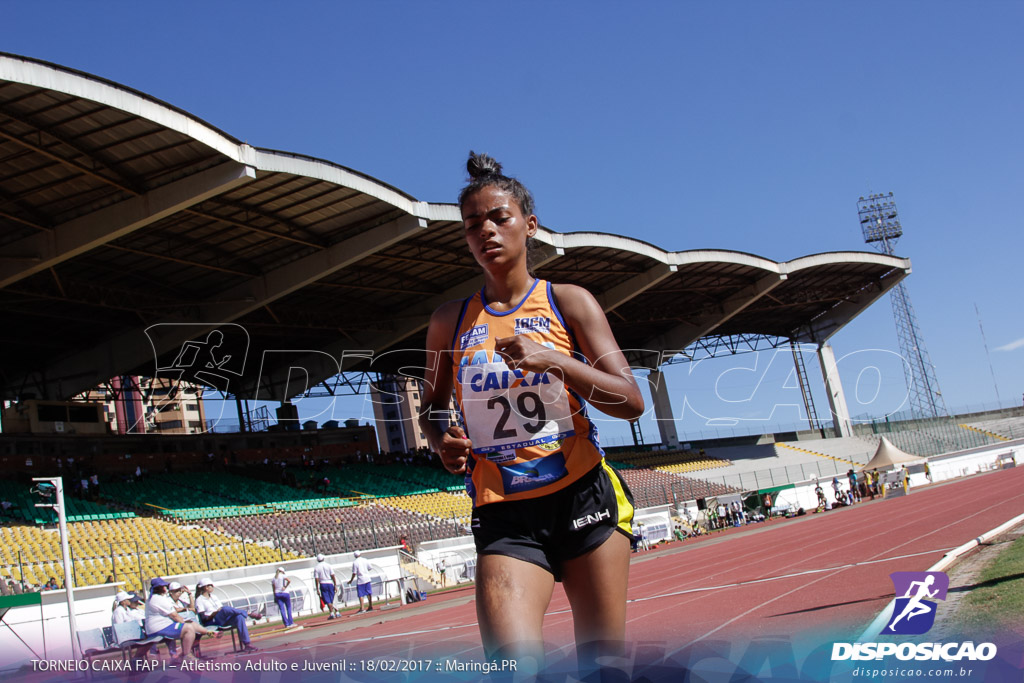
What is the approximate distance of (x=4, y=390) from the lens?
38.6 meters

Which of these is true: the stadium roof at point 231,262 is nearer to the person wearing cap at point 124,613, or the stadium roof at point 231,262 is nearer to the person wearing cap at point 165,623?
the person wearing cap at point 165,623

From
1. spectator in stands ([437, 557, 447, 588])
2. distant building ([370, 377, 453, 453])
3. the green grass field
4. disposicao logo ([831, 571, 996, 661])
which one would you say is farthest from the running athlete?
distant building ([370, 377, 453, 453])

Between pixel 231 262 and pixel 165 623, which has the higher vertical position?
pixel 231 262

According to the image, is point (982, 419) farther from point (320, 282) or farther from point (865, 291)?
point (320, 282)

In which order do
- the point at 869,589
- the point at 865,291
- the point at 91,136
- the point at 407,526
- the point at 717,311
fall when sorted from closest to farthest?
the point at 869,589 → the point at 91,136 → the point at 407,526 → the point at 717,311 → the point at 865,291

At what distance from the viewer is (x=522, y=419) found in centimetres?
258

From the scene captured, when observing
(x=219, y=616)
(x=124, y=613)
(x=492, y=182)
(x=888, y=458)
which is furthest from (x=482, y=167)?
(x=888, y=458)

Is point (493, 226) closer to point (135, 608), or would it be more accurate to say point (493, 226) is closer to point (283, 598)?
point (135, 608)

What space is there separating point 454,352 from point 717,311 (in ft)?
154

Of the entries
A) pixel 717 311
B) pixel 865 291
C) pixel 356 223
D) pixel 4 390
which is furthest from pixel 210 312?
pixel 865 291

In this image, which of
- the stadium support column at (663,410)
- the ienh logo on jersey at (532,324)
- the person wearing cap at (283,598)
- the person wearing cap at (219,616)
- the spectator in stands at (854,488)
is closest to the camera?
the ienh logo on jersey at (532,324)

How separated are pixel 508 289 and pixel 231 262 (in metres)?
28.9

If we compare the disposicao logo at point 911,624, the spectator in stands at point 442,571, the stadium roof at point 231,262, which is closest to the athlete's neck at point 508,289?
the disposicao logo at point 911,624

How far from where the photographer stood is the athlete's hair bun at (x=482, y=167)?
279 cm
